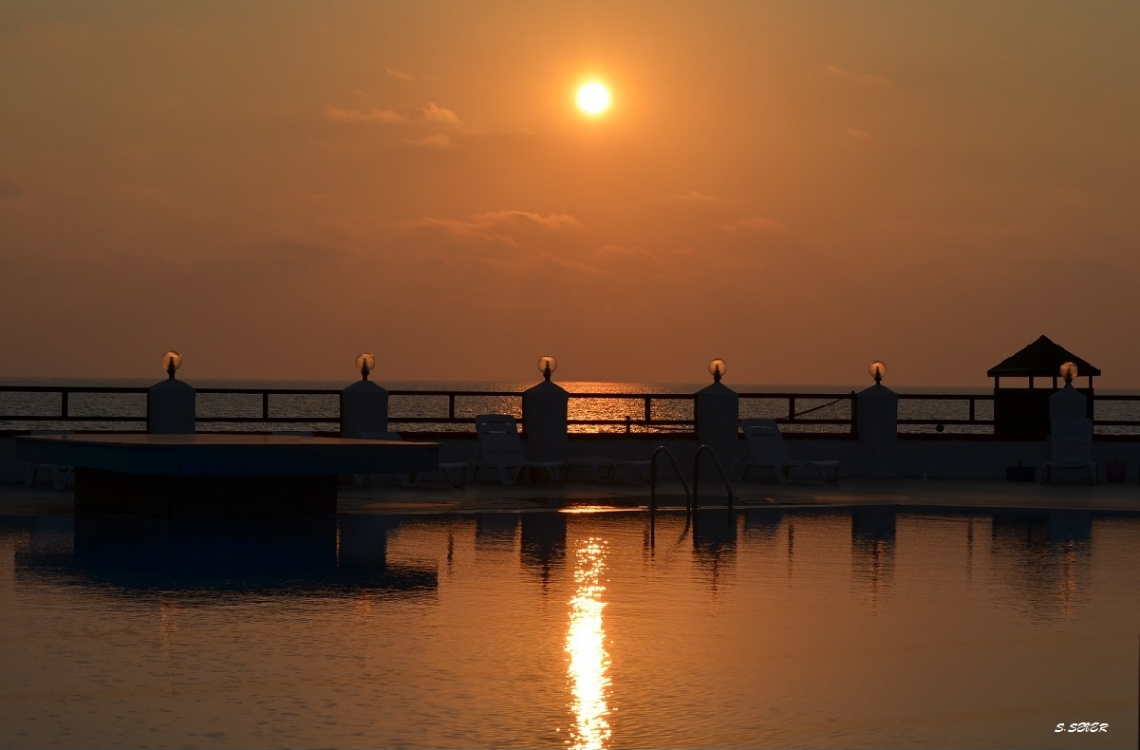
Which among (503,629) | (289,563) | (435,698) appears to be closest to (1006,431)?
(289,563)

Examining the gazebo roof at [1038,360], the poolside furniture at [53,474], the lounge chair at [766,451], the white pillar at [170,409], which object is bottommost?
the poolside furniture at [53,474]

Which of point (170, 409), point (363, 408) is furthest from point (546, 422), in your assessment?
point (170, 409)

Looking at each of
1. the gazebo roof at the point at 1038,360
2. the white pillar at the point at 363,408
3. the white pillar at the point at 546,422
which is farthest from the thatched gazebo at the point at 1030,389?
the white pillar at the point at 363,408

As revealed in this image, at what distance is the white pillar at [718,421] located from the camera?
26672mm

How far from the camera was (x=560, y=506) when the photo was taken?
66.5ft

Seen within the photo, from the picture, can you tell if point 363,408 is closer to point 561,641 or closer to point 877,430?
point 877,430

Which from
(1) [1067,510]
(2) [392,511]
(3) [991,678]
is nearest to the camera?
(3) [991,678]

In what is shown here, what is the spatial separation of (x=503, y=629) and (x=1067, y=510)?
12.7 metres

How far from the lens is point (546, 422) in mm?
25641

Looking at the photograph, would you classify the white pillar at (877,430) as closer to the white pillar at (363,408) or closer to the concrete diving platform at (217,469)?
the white pillar at (363,408)

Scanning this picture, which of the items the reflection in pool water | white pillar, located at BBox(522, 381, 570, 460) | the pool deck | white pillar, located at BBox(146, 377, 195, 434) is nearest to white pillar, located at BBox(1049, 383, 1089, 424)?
the pool deck

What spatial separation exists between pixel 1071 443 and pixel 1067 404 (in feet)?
3.92

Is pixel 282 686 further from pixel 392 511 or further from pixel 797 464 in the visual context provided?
pixel 797 464

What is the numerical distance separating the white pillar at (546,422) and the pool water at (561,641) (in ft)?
31.9
